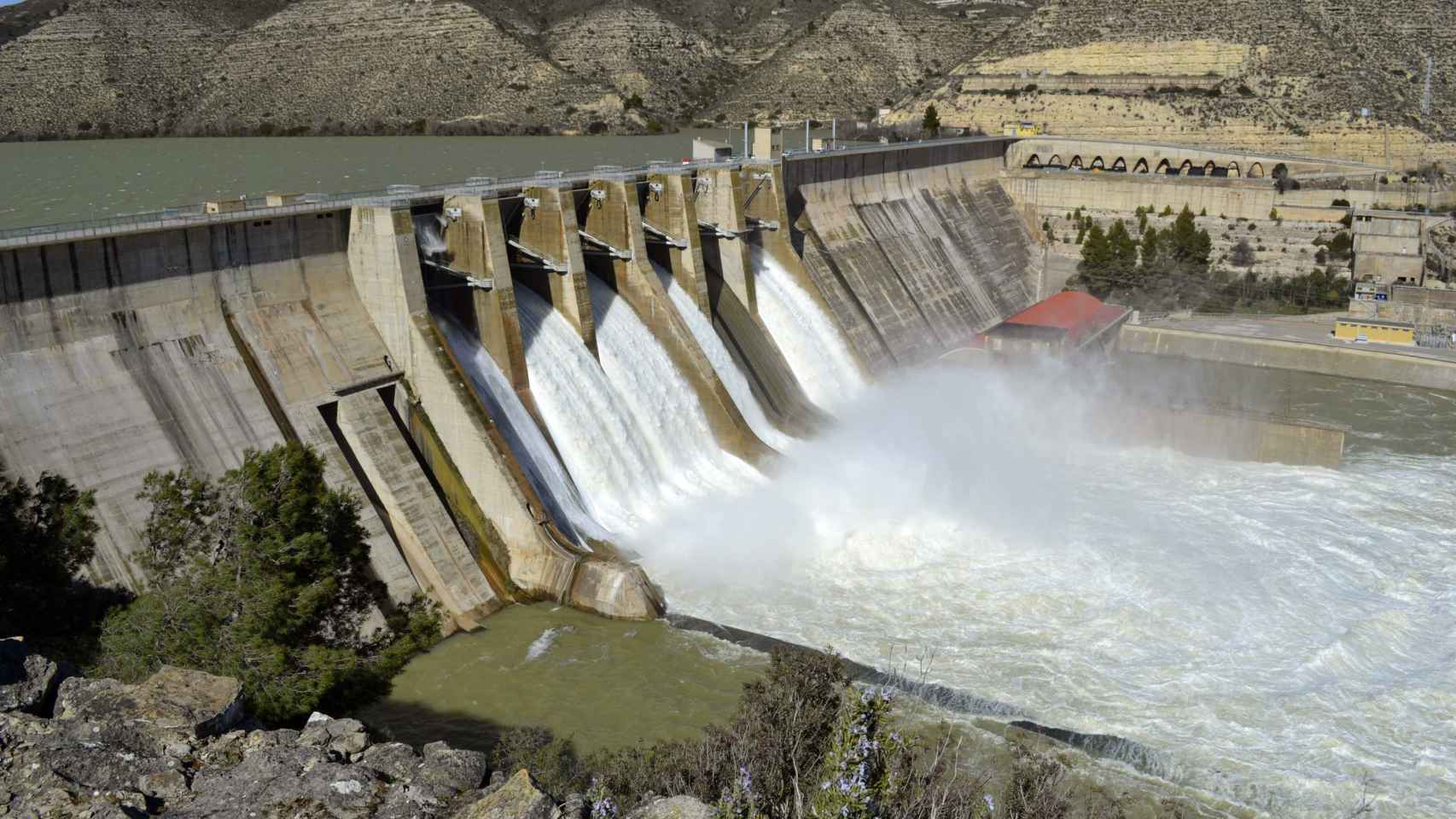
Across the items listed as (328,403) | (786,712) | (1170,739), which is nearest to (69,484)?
(328,403)

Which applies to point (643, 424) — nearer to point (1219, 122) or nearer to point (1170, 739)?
point (1170, 739)

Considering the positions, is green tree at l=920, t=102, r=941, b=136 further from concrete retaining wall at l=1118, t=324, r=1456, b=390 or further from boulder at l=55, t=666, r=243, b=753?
boulder at l=55, t=666, r=243, b=753

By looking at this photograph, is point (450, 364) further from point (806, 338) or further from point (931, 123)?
point (931, 123)

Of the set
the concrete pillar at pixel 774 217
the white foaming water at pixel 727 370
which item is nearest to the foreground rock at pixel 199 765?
the white foaming water at pixel 727 370

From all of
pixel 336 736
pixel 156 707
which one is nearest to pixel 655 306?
pixel 336 736

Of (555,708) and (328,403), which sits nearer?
(555,708)

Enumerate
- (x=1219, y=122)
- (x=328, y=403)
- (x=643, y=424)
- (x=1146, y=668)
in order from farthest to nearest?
1. (x=1219, y=122)
2. (x=643, y=424)
3. (x=328, y=403)
4. (x=1146, y=668)
